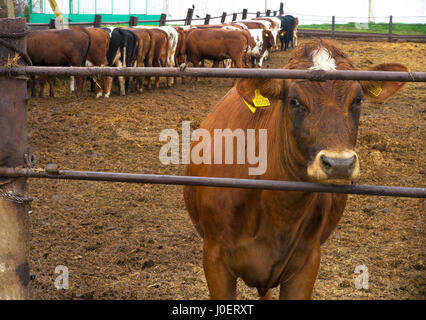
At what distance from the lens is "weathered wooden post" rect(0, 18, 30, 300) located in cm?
226

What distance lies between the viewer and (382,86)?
2549 mm

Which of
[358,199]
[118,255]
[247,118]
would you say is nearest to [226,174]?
[247,118]

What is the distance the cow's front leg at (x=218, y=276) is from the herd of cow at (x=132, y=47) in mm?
7653

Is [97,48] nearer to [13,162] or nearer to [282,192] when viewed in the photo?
[13,162]

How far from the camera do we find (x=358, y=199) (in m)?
5.84

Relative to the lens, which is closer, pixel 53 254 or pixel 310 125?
pixel 310 125

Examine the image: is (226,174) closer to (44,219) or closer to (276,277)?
(276,277)

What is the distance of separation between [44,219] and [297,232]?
3.18 m

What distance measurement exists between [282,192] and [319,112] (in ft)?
1.51

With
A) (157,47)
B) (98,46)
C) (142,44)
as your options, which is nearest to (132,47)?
(142,44)

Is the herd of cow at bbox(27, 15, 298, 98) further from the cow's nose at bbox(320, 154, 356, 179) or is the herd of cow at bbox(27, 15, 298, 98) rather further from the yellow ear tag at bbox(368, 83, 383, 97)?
the cow's nose at bbox(320, 154, 356, 179)

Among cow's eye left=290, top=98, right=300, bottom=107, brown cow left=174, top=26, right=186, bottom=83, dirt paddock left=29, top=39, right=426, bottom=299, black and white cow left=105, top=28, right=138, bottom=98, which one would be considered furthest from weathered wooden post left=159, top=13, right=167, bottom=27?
cow's eye left=290, top=98, right=300, bottom=107

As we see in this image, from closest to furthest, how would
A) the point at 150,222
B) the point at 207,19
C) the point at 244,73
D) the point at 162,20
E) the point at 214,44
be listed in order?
the point at 244,73
the point at 150,222
the point at 214,44
the point at 162,20
the point at 207,19

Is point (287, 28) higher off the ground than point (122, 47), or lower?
higher
